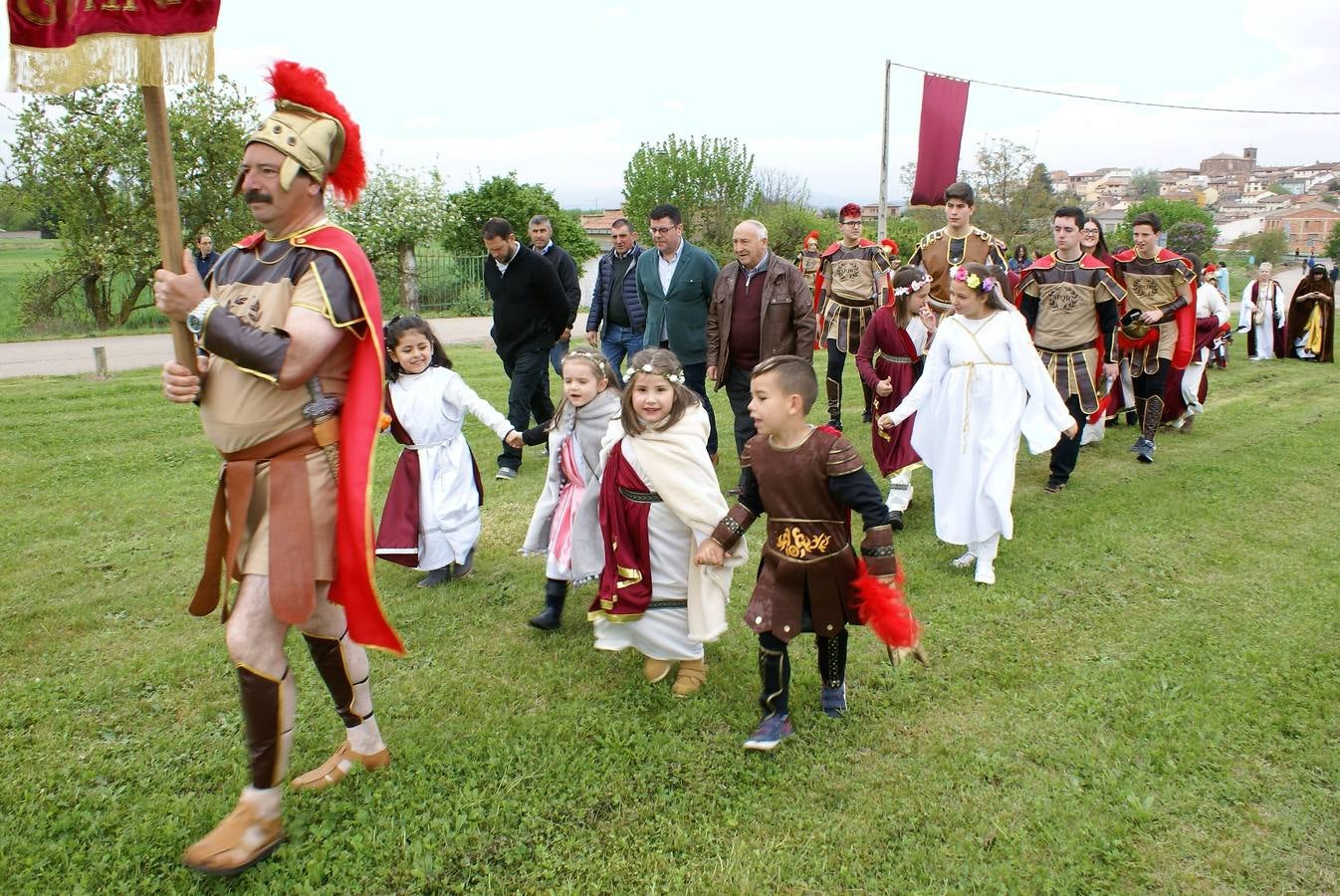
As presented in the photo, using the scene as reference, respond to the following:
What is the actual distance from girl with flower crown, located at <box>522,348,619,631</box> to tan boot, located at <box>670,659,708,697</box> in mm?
669

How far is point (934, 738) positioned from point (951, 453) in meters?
2.51

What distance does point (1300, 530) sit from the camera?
21.6 feet

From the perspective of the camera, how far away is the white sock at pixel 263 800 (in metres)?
3.10

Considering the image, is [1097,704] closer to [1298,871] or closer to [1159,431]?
[1298,871]

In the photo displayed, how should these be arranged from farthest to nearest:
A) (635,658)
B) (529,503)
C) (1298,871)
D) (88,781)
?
(529,503) → (635,658) → (88,781) → (1298,871)

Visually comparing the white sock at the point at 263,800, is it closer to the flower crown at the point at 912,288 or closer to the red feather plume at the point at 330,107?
the red feather plume at the point at 330,107

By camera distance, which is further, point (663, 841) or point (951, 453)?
point (951, 453)

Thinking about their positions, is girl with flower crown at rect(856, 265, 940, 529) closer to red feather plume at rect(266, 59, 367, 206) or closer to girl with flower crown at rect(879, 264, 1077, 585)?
girl with flower crown at rect(879, 264, 1077, 585)

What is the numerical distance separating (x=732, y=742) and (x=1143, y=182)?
17765cm

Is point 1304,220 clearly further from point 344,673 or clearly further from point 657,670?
point 344,673

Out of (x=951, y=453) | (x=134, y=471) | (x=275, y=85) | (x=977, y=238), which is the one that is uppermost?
(x=275, y=85)

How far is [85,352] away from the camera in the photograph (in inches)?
605

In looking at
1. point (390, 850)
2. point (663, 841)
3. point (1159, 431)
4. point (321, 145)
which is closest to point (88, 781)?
point (390, 850)

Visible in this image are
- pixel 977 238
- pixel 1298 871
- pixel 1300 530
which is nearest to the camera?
pixel 1298 871
